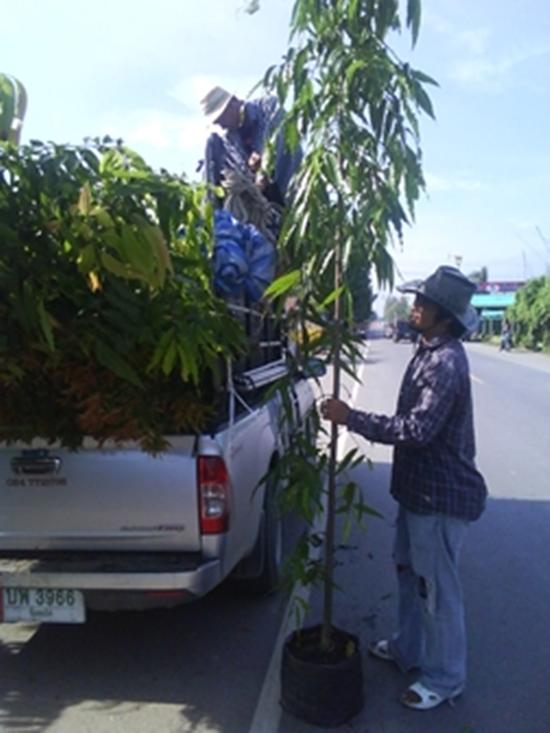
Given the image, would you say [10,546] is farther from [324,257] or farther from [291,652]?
[324,257]

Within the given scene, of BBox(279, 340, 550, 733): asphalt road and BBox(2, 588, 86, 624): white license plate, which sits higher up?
BBox(2, 588, 86, 624): white license plate

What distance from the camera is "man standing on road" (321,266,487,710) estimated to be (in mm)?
3053

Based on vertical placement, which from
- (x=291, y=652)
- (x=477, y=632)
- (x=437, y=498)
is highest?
(x=437, y=498)

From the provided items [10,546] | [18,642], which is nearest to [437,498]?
[10,546]

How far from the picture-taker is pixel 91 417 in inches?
119

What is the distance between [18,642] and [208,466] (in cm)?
177

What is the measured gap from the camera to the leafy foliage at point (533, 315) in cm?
3925

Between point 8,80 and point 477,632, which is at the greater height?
point 8,80

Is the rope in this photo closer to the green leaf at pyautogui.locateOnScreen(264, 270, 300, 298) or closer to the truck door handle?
the green leaf at pyautogui.locateOnScreen(264, 270, 300, 298)

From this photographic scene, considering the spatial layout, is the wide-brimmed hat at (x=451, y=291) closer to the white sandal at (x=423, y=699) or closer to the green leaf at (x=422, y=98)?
the green leaf at (x=422, y=98)

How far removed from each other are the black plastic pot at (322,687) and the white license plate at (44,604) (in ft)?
3.21

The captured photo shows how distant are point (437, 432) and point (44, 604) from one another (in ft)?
6.24

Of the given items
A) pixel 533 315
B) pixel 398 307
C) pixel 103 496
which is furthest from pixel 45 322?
pixel 398 307

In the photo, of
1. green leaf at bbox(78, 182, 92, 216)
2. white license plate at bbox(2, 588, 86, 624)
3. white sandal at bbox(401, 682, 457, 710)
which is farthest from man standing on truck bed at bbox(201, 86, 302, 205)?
white sandal at bbox(401, 682, 457, 710)
